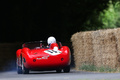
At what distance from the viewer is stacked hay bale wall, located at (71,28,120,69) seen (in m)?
16.8

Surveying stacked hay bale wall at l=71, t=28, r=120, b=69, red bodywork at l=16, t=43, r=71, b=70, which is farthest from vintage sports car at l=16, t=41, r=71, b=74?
stacked hay bale wall at l=71, t=28, r=120, b=69

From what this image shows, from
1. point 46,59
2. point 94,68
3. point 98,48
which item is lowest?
A: point 94,68

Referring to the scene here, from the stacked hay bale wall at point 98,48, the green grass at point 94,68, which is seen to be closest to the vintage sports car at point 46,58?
the green grass at point 94,68

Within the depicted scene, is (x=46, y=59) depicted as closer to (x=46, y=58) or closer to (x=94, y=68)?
(x=46, y=58)

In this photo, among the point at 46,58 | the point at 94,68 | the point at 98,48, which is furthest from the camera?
the point at 98,48

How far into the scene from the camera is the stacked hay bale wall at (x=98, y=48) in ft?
55.1

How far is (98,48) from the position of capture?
18297 mm

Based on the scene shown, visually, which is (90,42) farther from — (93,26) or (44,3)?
(93,26)

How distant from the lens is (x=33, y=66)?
1631cm

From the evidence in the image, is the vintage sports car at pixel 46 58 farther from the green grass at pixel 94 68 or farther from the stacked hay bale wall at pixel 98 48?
the stacked hay bale wall at pixel 98 48

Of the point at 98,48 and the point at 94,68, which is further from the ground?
the point at 98,48

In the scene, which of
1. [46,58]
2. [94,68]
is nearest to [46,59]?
[46,58]

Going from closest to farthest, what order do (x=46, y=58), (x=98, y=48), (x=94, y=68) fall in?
(x=46, y=58), (x=94, y=68), (x=98, y=48)

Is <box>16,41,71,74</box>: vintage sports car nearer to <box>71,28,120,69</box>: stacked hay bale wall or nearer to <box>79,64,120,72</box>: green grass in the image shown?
<box>79,64,120,72</box>: green grass
